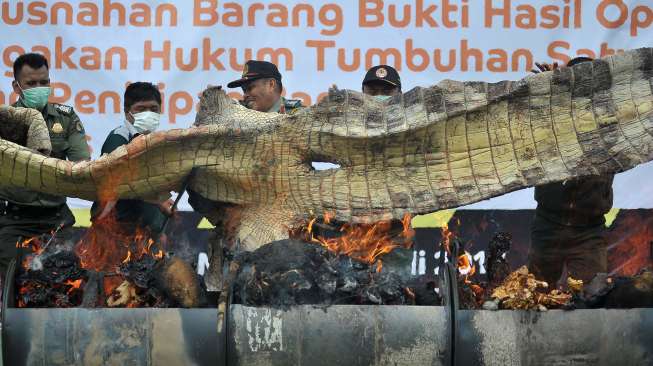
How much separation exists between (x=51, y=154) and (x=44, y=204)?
0.95ft

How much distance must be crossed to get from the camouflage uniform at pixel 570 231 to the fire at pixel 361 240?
152 cm

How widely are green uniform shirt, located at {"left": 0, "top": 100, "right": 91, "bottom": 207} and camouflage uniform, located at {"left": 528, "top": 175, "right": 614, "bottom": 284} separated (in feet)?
9.01

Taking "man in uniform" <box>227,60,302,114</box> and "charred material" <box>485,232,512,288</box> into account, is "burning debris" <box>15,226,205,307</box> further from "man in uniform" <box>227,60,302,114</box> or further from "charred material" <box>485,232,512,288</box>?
"man in uniform" <box>227,60,302,114</box>

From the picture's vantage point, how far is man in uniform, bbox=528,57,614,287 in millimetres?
7246

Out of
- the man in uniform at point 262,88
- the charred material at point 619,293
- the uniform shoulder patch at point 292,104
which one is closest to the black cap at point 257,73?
the man in uniform at point 262,88

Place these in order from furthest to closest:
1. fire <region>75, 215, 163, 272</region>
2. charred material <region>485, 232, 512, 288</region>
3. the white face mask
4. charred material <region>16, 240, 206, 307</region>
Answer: the white face mask → fire <region>75, 215, 163, 272</region> → charred material <region>485, 232, 512, 288</region> → charred material <region>16, 240, 206, 307</region>

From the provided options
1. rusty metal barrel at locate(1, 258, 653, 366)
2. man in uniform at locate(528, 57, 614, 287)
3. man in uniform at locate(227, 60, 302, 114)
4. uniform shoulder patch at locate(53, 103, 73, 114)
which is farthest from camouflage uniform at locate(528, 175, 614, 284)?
uniform shoulder patch at locate(53, 103, 73, 114)

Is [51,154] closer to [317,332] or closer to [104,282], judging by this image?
[104,282]

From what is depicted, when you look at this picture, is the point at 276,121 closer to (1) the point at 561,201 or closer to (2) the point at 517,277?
(2) the point at 517,277

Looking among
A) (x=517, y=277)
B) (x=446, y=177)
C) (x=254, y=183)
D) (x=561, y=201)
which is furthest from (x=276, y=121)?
(x=561, y=201)

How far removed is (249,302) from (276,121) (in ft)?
3.53

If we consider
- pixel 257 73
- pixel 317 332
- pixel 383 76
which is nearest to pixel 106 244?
pixel 257 73

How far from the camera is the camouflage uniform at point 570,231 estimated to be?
7.25 meters

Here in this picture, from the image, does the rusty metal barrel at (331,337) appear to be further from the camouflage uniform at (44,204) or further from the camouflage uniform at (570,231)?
the camouflage uniform at (570,231)
